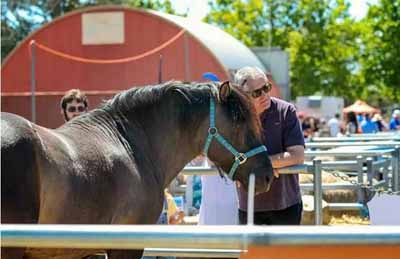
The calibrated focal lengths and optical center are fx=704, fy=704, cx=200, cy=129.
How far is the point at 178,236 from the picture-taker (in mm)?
1702

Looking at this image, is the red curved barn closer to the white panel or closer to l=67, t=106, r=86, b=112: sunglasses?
the white panel

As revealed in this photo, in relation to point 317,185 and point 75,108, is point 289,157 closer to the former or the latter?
point 317,185

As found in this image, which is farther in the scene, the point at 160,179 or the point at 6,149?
the point at 160,179

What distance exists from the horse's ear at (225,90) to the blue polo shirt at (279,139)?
1.67 ft

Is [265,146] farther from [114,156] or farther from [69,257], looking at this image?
[69,257]

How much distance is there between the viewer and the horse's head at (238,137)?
163 inches

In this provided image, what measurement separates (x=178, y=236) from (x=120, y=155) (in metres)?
2.24

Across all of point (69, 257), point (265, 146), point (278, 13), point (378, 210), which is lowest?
point (69, 257)

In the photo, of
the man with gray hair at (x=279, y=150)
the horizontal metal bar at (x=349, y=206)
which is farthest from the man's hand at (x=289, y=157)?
the horizontal metal bar at (x=349, y=206)

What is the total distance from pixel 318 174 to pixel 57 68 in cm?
1913

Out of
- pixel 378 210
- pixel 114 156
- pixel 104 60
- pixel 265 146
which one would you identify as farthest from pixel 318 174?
pixel 104 60

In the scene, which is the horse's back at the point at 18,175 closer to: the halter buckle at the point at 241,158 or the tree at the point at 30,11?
the halter buckle at the point at 241,158

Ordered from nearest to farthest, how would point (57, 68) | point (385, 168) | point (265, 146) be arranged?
point (265, 146), point (385, 168), point (57, 68)

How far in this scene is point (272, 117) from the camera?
4551mm
